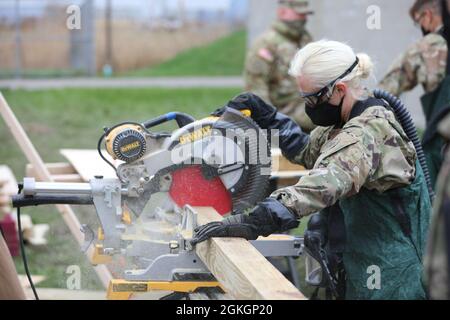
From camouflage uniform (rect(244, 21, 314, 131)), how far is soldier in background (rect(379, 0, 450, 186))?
4.89ft

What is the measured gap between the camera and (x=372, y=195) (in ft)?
13.4

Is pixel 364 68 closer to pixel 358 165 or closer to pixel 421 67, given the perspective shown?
pixel 358 165

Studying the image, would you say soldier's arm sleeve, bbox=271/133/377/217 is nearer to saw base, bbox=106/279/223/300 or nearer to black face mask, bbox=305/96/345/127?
black face mask, bbox=305/96/345/127

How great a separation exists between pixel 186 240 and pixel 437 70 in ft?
10.7

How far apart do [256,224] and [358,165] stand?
0.48 m

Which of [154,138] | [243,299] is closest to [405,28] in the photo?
[154,138]

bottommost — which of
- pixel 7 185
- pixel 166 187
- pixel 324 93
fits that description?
pixel 7 185

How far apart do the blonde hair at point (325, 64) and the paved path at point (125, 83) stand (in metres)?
16.6

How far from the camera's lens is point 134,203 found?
434 centimetres

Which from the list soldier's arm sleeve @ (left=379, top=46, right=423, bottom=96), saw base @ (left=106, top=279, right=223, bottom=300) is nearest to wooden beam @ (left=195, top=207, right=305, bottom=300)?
saw base @ (left=106, top=279, right=223, bottom=300)

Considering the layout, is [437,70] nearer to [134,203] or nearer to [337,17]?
[134,203]

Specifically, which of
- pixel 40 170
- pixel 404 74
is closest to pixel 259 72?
pixel 404 74

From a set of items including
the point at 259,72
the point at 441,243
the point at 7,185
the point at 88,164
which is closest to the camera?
the point at 441,243
